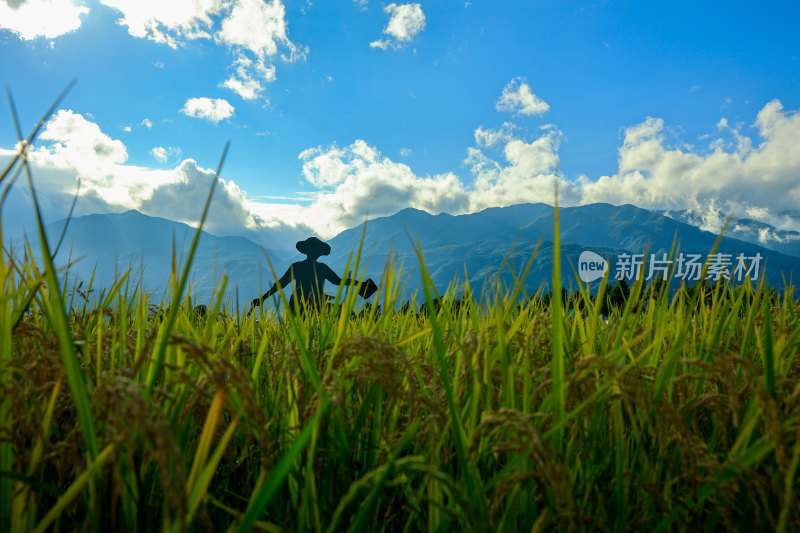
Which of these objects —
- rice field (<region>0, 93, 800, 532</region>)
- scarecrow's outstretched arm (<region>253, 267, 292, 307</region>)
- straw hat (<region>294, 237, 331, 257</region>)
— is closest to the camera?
rice field (<region>0, 93, 800, 532</region>)

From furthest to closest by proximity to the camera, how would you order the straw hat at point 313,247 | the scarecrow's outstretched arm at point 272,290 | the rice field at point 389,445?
the straw hat at point 313,247
the scarecrow's outstretched arm at point 272,290
the rice field at point 389,445

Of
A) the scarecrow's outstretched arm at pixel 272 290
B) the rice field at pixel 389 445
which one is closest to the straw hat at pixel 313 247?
the scarecrow's outstretched arm at pixel 272 290

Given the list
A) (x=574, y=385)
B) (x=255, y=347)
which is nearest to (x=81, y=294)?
(x=255, y=347)

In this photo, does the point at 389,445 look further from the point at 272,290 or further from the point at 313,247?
the point at 313,247

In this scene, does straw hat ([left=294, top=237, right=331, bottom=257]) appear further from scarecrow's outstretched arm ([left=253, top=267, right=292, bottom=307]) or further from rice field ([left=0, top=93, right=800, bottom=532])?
A: rice field ([left=0, top=93, right=800, bottom=532])

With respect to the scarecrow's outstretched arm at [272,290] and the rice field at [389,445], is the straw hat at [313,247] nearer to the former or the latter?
the scarecrow's outstretched arm at [272,290]

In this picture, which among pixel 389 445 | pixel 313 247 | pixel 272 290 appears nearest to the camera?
pixel 389 445

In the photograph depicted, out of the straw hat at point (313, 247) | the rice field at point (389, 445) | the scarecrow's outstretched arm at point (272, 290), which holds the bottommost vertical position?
the rice field at point (389, 445)

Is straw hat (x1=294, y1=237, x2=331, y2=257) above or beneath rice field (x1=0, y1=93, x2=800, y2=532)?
above

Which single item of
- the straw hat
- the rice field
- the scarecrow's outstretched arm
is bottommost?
the rice field

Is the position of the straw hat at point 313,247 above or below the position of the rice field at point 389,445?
above

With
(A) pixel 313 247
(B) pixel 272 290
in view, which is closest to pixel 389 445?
(B) pixel 272 290

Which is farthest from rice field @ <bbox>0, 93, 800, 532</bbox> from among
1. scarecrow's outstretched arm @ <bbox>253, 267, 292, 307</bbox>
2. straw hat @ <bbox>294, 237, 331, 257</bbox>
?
straw hat @ <bbox>294, 237, 331, 257</bbox>

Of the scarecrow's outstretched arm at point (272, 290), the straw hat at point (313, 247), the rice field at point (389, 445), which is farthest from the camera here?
the straw hat at point (313, 247)
